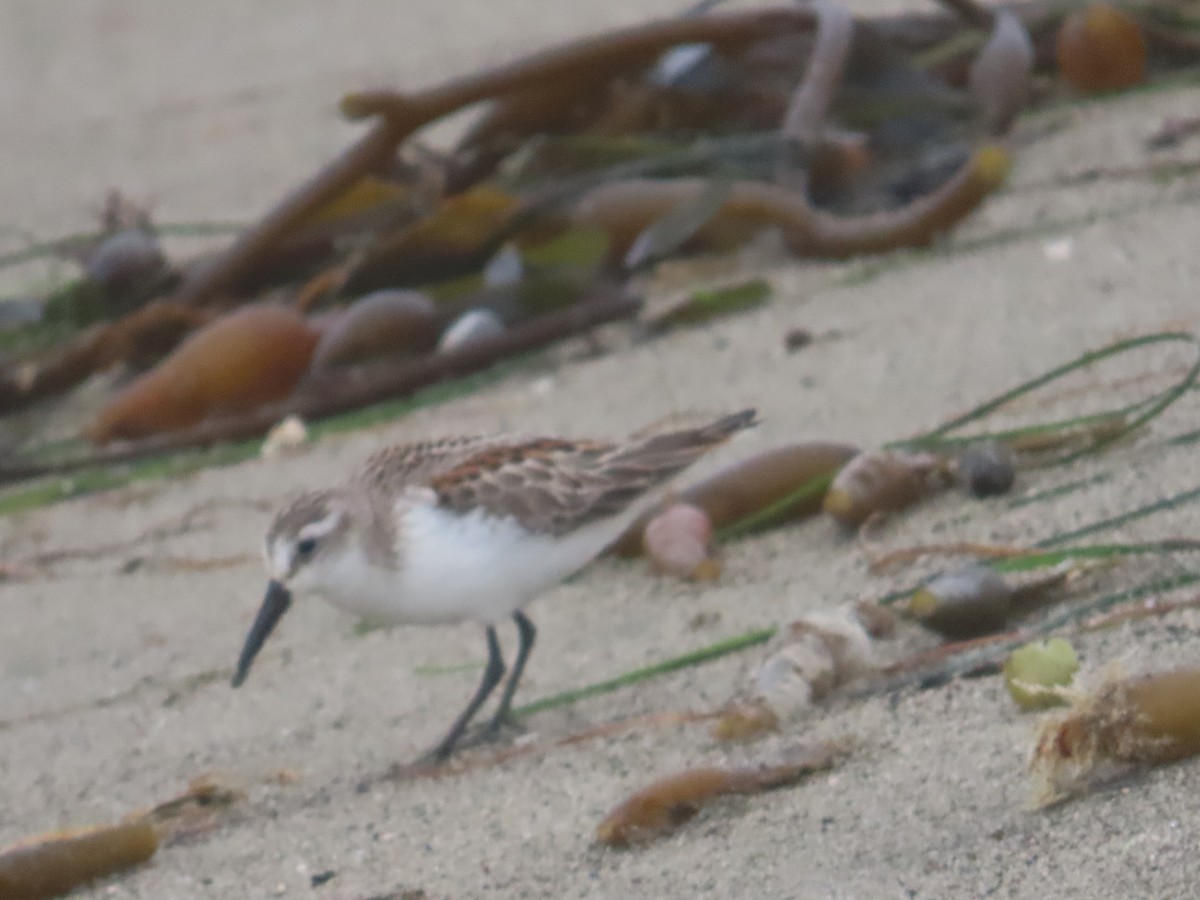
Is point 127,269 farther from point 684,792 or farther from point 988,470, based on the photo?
point 684,792

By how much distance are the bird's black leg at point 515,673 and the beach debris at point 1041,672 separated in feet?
3.11

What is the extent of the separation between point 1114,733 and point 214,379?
2.96 metres

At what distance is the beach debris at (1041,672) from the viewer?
2562mm

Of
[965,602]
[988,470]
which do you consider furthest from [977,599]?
[988,470]

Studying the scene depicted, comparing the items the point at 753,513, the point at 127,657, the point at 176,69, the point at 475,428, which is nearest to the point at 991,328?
the point at 753,513

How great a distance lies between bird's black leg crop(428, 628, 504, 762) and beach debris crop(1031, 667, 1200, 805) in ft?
3.72

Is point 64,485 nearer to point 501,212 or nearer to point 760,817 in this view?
point 501,212

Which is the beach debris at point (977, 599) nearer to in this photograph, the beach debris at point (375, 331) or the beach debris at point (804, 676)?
the beach debris at point (804, 676)

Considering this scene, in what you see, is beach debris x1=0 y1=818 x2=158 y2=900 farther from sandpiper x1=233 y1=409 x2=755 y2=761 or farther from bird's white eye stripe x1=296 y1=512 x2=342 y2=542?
bird's white eye stripe x1=296 y1=512 x2=342 y2=542

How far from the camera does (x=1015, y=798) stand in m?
2.37

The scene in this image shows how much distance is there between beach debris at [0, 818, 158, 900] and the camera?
8.84ft

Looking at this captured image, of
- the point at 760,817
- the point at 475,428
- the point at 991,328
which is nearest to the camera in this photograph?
the point at 760,817

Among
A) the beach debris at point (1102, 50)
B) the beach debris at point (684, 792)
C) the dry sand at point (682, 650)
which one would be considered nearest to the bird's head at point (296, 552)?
the dry sand at point (682, 650)

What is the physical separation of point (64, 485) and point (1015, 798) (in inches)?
113
